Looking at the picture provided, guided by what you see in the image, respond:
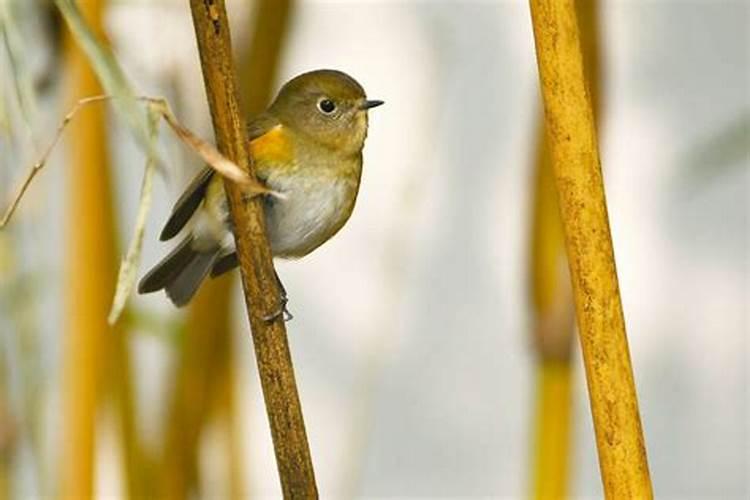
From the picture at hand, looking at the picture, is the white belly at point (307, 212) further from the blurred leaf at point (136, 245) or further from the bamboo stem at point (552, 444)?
the blurred leaf at point (136, 245)

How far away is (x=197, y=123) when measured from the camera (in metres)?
1.08

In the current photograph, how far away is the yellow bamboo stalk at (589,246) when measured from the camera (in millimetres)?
517

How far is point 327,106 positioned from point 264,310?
484 mm

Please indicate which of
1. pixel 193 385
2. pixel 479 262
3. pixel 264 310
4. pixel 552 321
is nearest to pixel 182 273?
pixel 193 385

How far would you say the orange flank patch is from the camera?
0.94m

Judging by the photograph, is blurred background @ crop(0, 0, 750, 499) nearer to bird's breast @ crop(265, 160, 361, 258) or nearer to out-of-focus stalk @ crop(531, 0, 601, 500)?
bird's breast @ crop(265, 160, 361, 258)

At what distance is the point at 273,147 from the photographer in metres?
0.95

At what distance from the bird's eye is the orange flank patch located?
0.05m

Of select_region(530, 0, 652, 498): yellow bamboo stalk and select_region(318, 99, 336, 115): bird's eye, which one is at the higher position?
select_region(318, 99, 336, 115): bird's eye

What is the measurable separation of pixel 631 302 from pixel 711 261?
0.31ft

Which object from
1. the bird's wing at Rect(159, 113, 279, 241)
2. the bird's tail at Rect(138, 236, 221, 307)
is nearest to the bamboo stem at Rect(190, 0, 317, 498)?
the bird's wing at Rect(159, 113, 279, 241)

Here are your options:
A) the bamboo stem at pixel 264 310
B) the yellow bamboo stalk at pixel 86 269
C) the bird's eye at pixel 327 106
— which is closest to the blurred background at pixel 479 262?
the bird's eye at pixel 327 106

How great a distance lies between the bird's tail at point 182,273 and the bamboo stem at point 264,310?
34cm

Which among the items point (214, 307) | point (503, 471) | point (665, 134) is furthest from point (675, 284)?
point (214, 307)
